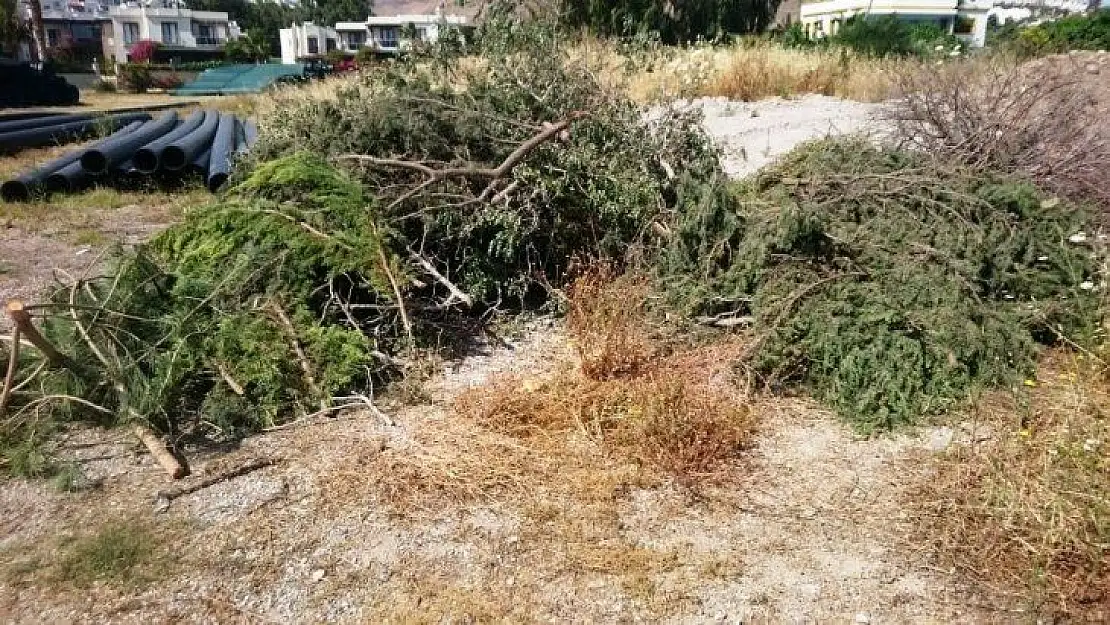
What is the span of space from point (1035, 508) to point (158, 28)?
73.7m

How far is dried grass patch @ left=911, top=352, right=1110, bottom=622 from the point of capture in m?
2.78

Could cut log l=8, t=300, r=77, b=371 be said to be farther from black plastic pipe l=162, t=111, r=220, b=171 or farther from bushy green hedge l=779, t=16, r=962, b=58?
bushy green hedge l=779, t=16, r=962, b=58

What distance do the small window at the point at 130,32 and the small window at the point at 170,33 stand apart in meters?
1.96

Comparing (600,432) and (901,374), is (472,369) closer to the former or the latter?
(600,432)

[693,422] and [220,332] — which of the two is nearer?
[693,422]

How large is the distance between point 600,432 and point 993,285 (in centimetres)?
232

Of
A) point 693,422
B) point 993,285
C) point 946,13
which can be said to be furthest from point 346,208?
point 946,13

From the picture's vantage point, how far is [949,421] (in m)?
3.82

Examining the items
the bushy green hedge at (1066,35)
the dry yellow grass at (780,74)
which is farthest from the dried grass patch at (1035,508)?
the bushy green hedge at (1066,35)

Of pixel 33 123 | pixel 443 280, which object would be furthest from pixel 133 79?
pixel 443 280

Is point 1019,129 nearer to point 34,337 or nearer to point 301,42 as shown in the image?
point 34,337

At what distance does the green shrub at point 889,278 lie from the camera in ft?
13.0

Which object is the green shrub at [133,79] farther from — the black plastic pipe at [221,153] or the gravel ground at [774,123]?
the gravel ground at [774,123]

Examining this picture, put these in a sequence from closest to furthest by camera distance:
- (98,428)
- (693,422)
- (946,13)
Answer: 1. (693,422)
2. (98,428)
3. (946,13)
